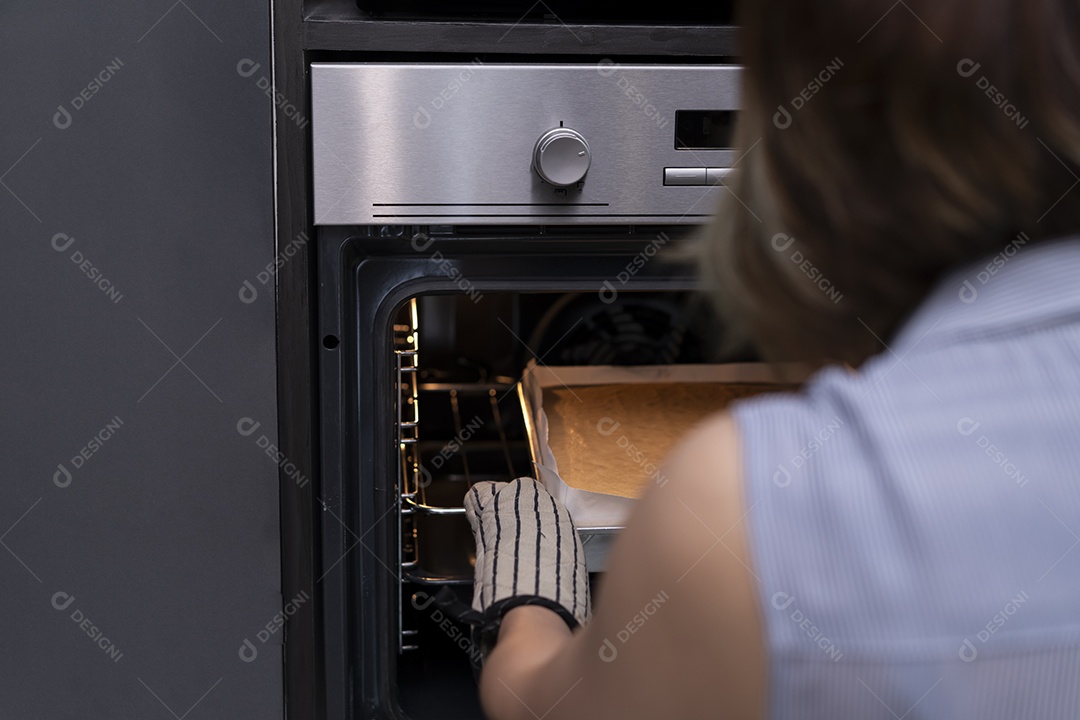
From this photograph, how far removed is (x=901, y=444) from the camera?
0.44 meters

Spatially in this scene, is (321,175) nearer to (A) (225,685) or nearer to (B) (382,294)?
(B) (382,294)

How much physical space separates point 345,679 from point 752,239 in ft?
2.37

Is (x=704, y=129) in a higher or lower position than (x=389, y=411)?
higher

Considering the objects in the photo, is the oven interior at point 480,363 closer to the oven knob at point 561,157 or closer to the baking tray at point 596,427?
the baking tray at point 596,427

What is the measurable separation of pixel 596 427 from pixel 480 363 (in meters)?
0.32

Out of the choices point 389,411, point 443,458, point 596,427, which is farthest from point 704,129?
point 443,458

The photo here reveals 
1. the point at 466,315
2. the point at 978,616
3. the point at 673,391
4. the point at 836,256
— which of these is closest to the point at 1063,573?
the point at 978,616

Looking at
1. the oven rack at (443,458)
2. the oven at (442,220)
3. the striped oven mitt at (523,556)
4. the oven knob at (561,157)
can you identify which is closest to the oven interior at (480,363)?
the oven rack at (443,458)

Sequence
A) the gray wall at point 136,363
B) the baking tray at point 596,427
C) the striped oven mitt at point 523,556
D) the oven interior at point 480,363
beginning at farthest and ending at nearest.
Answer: the oven interior at point 480,363, the baking tray at point 596,427, the gray wall at point 136,363, the striped oven mitt at point 523,556

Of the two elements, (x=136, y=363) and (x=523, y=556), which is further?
(x=136, y=363)

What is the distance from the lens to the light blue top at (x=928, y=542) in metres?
0.44

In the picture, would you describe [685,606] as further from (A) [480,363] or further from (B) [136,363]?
(A) [480,363]

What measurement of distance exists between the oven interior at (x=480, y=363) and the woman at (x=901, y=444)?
0.86m

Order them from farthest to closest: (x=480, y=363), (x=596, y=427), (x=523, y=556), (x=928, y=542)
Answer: (x=480, y=363), (x=596, y=427), (x=523, y=556), (x=928, y=542)
